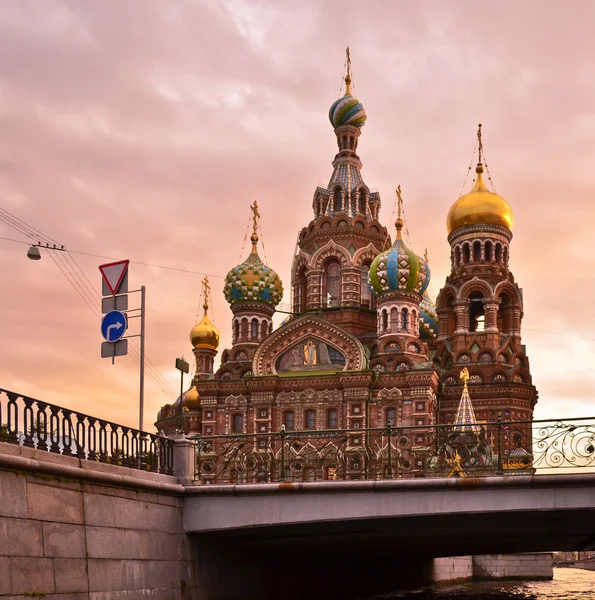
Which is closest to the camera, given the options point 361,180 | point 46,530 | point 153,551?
point 46,530

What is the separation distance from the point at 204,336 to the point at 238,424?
8394mm

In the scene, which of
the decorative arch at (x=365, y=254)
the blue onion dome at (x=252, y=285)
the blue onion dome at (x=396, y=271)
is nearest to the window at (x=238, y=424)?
the blue onion dome at (x=252, y=285)

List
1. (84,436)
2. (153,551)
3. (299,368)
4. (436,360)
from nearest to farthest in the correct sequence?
(84,436)
(153,551)
(299,368)
(436,360)

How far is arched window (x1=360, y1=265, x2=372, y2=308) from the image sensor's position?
2275 inches

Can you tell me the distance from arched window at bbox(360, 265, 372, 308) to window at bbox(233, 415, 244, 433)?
10258 mm

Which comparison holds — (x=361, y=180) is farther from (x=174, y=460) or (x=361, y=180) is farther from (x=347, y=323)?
(x=174, y=460)

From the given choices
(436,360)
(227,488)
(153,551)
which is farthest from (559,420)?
(436,360)

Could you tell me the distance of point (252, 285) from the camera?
185ft

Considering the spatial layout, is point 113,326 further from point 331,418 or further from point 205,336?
point 205,336

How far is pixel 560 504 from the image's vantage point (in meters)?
17.7

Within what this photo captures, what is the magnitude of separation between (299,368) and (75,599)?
1433 inches

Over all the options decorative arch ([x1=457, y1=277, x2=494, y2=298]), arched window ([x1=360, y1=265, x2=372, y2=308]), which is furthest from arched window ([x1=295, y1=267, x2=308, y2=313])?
decorative arch ([x1=457, y1=277, x2=494, y2=298])

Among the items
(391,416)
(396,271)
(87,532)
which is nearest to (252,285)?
(396,271)

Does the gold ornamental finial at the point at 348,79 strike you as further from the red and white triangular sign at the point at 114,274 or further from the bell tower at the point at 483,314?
the red and white triangular sign at the point at 114,274
